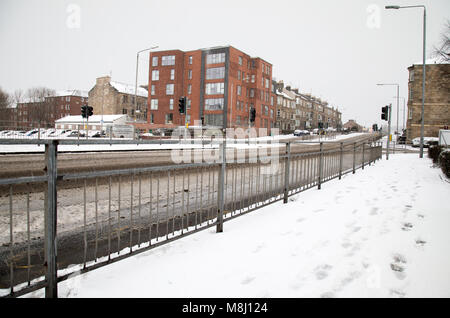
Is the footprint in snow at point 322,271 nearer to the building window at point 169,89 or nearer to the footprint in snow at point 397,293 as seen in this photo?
the footprint in snow at point 397,293

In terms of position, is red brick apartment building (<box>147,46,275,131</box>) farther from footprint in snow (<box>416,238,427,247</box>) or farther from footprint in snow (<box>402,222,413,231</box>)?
footprint in snow (<box>416,238,427,247</box>)

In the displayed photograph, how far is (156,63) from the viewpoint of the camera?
5631cm

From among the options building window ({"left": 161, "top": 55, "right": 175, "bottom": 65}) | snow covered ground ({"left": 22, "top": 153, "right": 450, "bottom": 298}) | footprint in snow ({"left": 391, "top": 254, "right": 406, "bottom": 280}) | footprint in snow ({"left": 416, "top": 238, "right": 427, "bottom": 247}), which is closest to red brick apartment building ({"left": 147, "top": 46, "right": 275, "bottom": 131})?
building window ({"left": 161, "top": 55, "right": 175, "bottom": 65})

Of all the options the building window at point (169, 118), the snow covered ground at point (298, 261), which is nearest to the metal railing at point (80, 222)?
the snow covered ground at point (298, 261)

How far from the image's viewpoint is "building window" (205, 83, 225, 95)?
51875mm

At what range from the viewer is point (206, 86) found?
2109 inches

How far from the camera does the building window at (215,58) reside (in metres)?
51.5

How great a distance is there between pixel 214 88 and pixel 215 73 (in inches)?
104

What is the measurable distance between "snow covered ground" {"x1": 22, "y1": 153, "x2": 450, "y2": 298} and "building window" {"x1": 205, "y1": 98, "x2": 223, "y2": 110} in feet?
156

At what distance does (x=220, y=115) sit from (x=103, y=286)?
49.7 m

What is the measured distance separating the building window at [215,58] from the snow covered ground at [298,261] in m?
49.3

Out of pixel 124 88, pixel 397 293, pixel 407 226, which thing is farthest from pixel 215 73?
pixel 397 293
